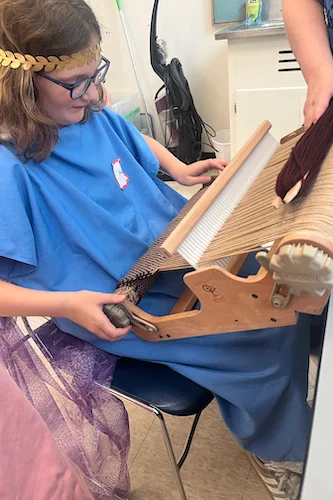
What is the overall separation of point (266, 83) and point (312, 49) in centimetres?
148

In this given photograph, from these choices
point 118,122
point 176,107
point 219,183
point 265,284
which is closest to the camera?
point 265,284

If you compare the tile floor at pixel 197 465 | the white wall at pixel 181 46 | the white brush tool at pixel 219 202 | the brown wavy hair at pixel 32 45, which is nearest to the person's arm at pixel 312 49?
the white brush tool at pixel 219 202

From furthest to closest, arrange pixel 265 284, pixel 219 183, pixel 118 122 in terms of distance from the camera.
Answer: pixel 118 122 → pixel 219 183 → pixel 265 284

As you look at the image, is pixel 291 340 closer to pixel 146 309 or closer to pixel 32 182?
pixel 146 309

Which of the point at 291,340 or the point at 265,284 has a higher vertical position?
the point at 265,284

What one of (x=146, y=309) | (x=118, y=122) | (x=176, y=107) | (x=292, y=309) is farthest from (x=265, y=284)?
→ (x=176, y=107)

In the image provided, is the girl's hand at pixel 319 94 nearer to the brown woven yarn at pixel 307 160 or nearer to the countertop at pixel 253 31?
the brown woven yarn at pixel 307 160

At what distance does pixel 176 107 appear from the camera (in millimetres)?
2688

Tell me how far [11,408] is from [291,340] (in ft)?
1.56

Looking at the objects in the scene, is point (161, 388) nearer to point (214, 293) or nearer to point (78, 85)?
point (214, 293)

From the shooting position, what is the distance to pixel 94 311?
2.49 feet

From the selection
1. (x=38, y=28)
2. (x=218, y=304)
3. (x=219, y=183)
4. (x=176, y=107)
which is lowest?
(x=176, y=107)

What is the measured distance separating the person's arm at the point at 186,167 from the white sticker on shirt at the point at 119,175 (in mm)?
167

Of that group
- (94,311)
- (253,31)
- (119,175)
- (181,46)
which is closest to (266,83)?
(253,31)
